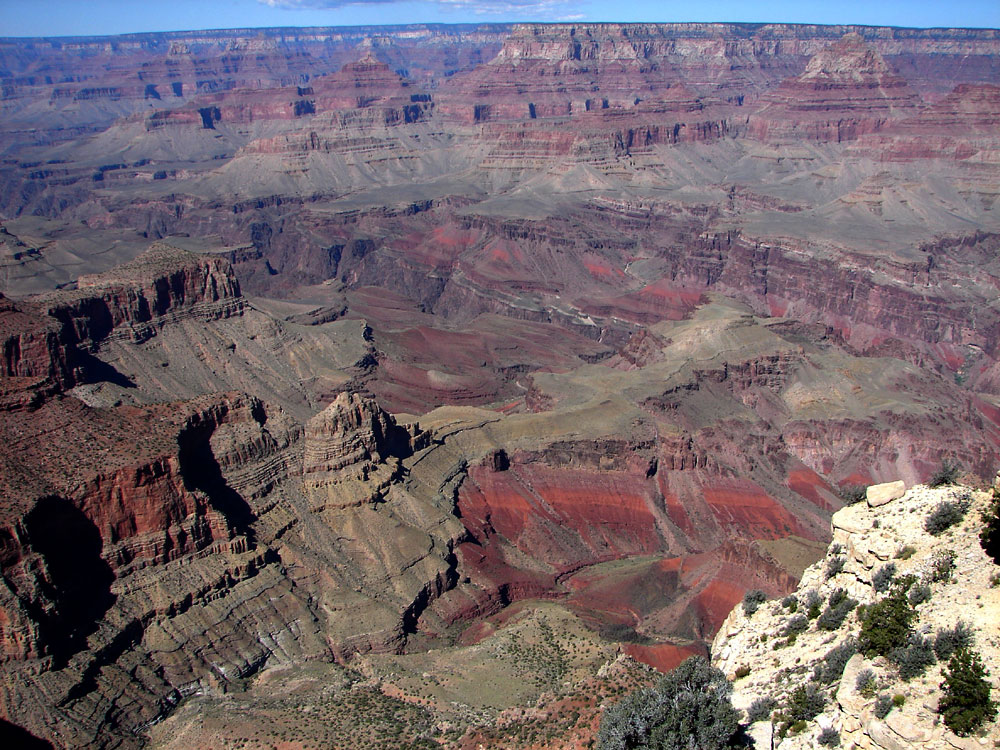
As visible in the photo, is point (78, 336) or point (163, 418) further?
point (78, 336)

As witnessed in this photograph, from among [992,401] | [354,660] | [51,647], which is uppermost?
[51,647]

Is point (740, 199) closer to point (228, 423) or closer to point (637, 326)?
point (637, 326)

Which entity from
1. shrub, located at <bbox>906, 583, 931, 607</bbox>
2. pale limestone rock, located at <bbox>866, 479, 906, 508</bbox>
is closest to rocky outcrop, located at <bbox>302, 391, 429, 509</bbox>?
pale limestone rock, located at <bbox>866, 479, 906, 508</bbox>

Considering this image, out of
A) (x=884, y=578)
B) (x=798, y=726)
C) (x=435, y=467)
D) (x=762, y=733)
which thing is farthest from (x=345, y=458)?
(x=798, y=726)

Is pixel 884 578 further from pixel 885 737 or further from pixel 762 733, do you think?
pixel 885 737

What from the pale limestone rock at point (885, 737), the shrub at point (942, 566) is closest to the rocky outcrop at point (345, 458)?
the shrub at point (942, 566)

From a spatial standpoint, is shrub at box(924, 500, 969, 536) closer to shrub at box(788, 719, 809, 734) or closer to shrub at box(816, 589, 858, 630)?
shrub at box(816, 589, 858, 630)

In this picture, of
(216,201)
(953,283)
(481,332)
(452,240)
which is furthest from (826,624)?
(216,201)
